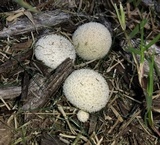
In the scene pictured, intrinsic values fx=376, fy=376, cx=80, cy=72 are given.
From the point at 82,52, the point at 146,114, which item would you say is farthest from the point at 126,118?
the point at 82,52

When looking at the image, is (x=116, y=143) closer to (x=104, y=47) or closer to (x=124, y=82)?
(x=124, y=82)

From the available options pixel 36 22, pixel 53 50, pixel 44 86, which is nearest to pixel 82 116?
pixel 44 86

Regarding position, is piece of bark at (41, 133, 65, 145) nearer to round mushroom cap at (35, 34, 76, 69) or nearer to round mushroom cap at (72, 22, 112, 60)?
round mushroom cap at (35, 34, 76, 69)

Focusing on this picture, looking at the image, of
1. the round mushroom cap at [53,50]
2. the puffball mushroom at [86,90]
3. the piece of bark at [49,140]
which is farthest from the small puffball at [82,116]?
the round mushroom cap at [53,50]

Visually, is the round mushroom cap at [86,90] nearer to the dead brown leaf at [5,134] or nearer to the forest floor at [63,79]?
the forest floor at [63,79]

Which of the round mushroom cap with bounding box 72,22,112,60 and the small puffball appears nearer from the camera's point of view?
the small puffball

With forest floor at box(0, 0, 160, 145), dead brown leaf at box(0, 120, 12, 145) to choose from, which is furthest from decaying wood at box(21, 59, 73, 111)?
dead brown leaf at box(0, 120, 12, 145)
